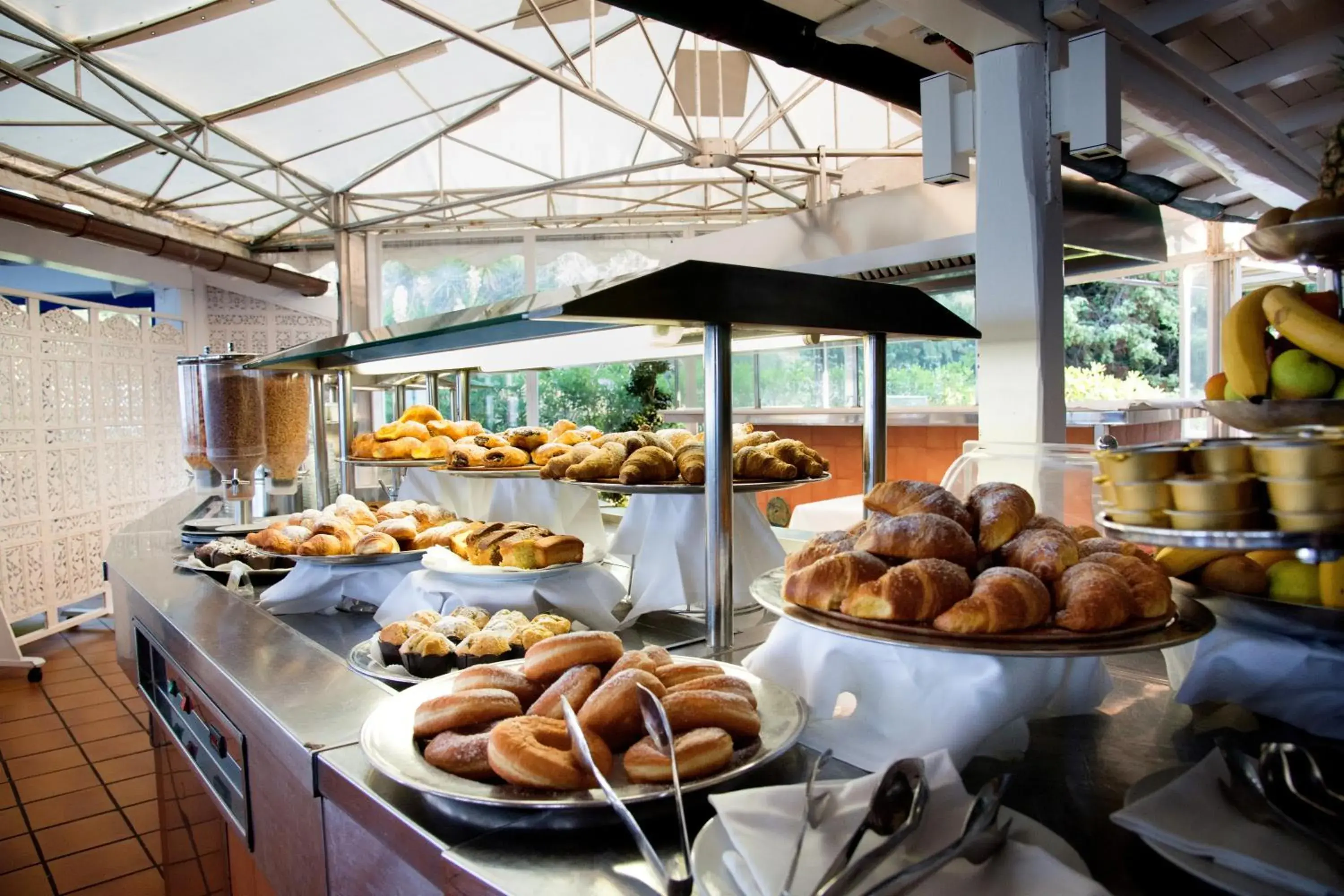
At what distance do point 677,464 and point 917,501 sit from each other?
2.10 feet

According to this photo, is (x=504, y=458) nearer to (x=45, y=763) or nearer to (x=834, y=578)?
(x=834, y=578)

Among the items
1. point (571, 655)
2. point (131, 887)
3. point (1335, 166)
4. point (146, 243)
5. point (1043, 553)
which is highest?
point (146, 243)

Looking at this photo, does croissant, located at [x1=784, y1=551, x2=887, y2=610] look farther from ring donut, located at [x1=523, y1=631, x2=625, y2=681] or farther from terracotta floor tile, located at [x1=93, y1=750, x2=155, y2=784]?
terracotta floor tile, located at [x1=93, y1=750, x2=155, y2=784]

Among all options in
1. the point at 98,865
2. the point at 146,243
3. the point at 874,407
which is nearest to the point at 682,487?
the point at 874,407

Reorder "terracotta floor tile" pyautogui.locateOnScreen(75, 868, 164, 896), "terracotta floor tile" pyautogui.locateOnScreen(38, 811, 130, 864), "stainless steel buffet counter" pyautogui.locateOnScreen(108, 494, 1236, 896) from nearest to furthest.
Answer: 1. "stainless steel buffet counter" pyautogui.locateOnScreen(108, 494, 1236, 896)
2. "terracotta floor tile" pyautogui.locateOnScreen(75, 868, 164, 896)
3. "terracotta floor tile" pyautogui.locateOnScreen(38, 811, 130, 864)

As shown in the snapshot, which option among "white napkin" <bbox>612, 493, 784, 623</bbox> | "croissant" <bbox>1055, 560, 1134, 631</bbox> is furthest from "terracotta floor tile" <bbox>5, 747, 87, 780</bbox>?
"croissant" <bbox>1055, 560, 1134, 631</bbox>

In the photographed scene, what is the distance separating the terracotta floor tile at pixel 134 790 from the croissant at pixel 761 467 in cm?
342

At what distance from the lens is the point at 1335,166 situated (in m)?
1.51

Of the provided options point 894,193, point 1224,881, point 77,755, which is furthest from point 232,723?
point 77,755

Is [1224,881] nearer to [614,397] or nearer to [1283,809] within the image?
[1283,809]

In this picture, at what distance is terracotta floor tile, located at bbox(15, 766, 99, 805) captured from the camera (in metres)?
3.77

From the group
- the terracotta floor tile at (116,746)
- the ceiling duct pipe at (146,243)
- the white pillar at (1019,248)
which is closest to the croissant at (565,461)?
the white pillar at (1019,248)

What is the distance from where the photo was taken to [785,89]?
743cm

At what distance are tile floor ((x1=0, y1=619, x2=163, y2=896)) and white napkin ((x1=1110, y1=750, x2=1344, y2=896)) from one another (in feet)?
11.2
